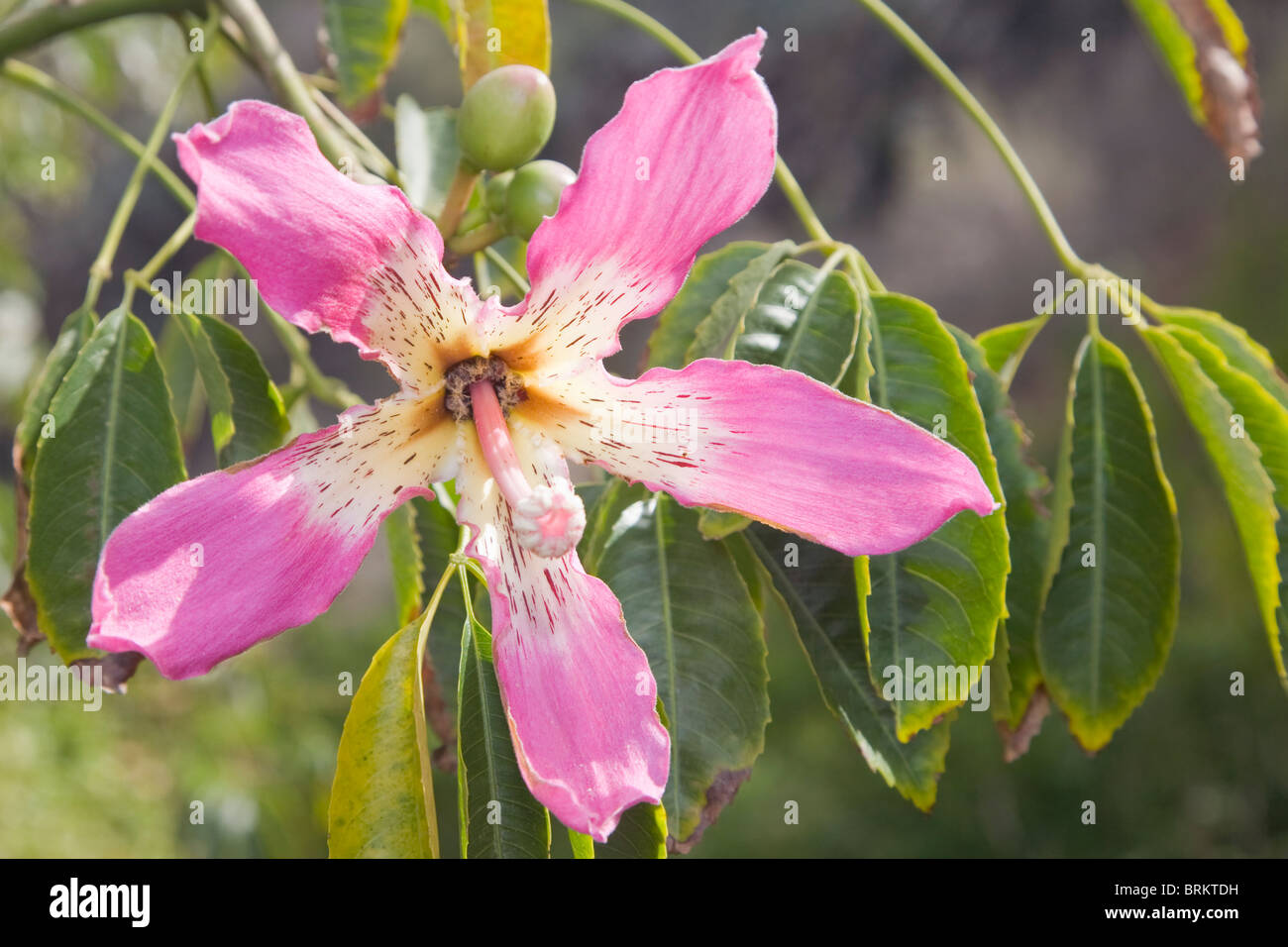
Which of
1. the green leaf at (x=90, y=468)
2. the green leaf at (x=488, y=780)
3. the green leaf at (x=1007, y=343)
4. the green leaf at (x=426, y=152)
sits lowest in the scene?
the green leaf at (x=488, y=780)

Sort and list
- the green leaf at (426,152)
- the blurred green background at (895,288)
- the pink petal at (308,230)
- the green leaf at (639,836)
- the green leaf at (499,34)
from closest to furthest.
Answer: the pink petal at (308,230)
the green leaf at (639,836)
the green leaf at (499,34)
the green leaf at (426,152)
the blurred green background at (895,288)

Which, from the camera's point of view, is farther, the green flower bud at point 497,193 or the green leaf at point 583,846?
the green flower bud at point 497,193

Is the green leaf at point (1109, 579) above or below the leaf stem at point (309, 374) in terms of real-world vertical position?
below

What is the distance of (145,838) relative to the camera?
12.3 ft

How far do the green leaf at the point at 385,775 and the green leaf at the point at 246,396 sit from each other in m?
0.20

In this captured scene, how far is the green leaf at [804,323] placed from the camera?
70cm

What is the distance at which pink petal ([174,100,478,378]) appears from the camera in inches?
21.2

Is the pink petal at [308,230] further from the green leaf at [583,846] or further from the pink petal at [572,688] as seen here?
the green leaf at [583,846]

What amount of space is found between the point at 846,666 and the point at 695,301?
0.84ft

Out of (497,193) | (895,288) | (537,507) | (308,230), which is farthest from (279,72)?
(895,288)

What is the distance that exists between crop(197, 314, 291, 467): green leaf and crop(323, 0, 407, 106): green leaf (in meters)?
0.32

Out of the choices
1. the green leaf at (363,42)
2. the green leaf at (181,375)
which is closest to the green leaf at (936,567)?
the green leaf at (363,42)

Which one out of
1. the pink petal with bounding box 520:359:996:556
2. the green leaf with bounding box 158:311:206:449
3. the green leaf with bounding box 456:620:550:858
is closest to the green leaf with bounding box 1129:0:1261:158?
the pink petal with bounding box 520:359:996:556

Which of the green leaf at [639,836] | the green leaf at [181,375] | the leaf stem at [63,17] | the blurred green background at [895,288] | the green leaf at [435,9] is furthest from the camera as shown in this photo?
the blurred green background at [895,288]
